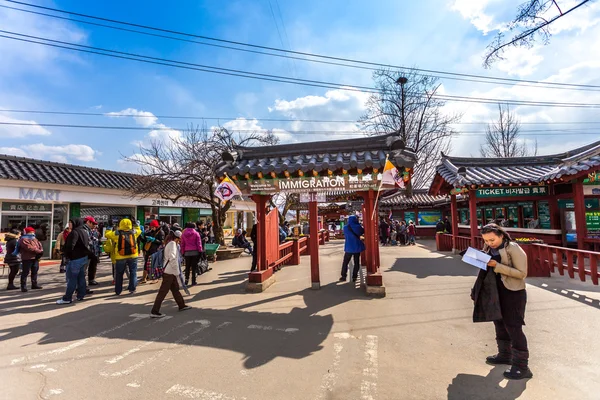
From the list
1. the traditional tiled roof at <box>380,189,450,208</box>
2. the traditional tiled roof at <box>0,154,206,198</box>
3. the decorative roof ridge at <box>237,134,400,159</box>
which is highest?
the traditional tiled roof at <box>0,154,206,198</box>

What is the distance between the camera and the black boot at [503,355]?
331cm

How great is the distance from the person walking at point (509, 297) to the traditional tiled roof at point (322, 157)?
242 cm

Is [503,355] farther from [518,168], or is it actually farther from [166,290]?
[518,168]

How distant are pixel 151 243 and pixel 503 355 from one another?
311 inches

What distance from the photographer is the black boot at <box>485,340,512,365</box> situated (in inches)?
130

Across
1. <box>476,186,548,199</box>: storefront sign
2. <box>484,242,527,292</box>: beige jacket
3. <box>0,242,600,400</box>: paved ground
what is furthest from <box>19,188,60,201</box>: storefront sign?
<box>476,186,548,199</box>: storefront sign

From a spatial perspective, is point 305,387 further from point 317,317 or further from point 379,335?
point 317,317

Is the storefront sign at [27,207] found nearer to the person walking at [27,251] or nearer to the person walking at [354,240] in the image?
the person walking at [27,251]

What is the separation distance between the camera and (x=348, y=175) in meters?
5.91

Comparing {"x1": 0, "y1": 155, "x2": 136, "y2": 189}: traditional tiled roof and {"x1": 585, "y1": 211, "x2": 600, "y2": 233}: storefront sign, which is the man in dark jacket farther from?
{"x1": 585, "y1": 211, "x2": 600, "y2": 233}: storefront sign

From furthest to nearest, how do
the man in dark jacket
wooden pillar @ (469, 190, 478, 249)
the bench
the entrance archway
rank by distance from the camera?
the bench, wooden pillar @ (469, 190, 478, 249), the man in dark jacket, the entrance archway

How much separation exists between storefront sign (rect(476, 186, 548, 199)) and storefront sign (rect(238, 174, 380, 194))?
6510mm

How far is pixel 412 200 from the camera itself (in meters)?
22.2

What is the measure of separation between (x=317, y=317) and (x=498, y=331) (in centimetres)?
257
